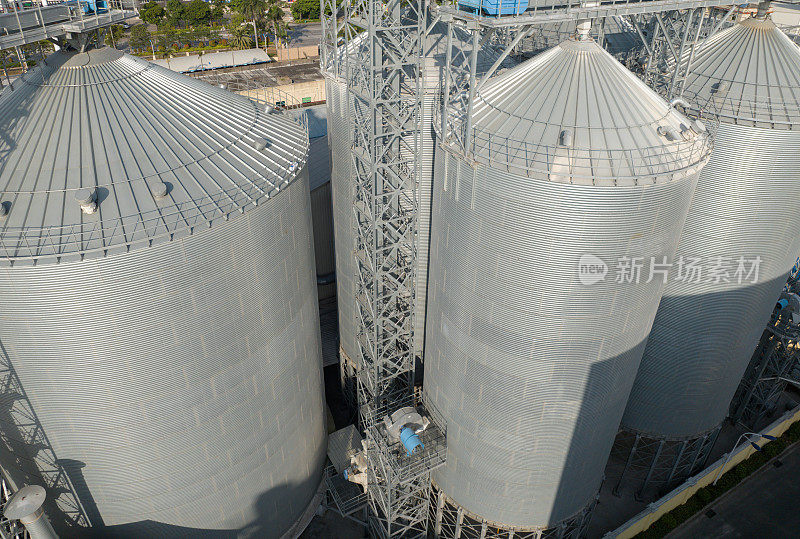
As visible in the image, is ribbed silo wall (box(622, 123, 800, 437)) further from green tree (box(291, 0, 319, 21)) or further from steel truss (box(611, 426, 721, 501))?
green tree (box(291, 0, 319, 21))

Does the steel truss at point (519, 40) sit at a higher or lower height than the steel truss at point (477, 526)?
higher

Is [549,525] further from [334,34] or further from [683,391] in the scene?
[334,34]

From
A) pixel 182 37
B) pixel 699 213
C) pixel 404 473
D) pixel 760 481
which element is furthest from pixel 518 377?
pixel 182 37

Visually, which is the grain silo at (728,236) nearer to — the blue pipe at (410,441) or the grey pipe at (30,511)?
the blue pipe at (410,441)

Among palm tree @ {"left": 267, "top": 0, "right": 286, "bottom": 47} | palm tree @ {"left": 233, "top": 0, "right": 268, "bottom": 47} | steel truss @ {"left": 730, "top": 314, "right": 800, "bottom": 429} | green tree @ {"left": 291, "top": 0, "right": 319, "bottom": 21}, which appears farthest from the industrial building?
green tree @ {"left": 291, "top": 0, "right": 319, "bottom": 21}

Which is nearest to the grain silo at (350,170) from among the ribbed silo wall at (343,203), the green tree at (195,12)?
the ribbed silo wall at (343,203)

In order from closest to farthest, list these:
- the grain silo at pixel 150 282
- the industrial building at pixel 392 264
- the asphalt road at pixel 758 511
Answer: the grain silo at pixel 150 282
the industrial building at pixel 392 264
the asphalt road at pixel 758 511
